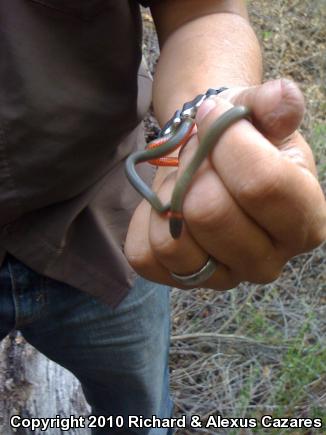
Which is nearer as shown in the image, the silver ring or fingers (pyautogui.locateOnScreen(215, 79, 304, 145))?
fingers (pyautogui.locateOnScreen(215, 79, 304, 145))

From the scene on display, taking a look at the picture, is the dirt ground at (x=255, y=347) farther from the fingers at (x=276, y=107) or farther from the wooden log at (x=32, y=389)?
the fingers at (x=276, y=107)

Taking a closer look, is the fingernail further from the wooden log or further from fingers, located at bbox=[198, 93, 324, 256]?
the wooden log

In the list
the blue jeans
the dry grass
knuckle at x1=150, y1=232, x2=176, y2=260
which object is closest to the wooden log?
the blue jeans

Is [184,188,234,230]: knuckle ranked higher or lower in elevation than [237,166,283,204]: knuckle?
lower

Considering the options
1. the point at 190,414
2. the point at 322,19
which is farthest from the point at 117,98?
the point at 322,19

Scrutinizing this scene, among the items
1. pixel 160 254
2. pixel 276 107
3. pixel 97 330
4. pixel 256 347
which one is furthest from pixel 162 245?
pixel 256 347

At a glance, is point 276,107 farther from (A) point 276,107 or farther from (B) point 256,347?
(B) point 256,347

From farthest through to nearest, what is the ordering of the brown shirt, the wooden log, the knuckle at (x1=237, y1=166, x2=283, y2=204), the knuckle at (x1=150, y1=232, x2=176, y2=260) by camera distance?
the wooden log, the brown shirt, the knuckle at (x1=150, y1=232, x2=176, y2=260), the knuckle at (x1=237, y1=166, x2=283, y2=204)

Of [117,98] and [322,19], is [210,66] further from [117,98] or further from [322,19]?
[322,19]
